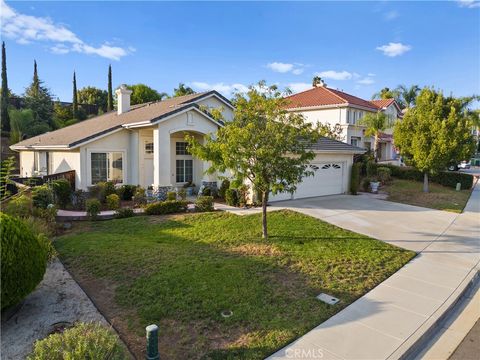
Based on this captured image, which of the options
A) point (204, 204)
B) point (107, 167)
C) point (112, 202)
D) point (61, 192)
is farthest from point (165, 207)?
point (107, 167)

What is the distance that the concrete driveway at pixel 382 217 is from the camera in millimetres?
11489

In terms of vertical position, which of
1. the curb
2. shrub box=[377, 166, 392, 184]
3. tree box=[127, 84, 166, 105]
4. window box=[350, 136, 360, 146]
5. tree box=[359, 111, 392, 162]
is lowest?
the curb

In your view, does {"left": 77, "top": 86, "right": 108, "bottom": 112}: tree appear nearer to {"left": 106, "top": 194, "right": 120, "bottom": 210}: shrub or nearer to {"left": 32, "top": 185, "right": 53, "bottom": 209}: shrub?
{"left": 106, "top": 194, "right": 120, "bottom": 210}: shrub

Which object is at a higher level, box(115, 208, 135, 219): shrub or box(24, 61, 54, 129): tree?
box(24, 61, 54, 129): tree

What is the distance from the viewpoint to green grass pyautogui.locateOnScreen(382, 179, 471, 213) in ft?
59.0

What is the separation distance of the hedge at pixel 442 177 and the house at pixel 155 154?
8229 millimetres

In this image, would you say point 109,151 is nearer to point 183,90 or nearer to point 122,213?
point 122,213

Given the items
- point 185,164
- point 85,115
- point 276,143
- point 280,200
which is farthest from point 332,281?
point 85,115

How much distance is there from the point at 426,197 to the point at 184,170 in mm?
14995

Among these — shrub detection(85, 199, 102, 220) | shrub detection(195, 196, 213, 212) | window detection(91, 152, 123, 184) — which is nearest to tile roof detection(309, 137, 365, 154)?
shrub detection(195, 196, 213, 212)

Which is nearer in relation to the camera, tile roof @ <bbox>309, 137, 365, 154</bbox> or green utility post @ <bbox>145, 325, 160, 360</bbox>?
green utility post @ <bbox>145, 325, 160, 360</bbox>

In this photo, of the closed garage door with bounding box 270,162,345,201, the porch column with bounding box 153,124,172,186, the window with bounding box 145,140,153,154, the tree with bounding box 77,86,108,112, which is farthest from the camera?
the tree with bounding box 77,86,108,112

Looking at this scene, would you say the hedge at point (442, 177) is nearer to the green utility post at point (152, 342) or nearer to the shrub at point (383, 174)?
the shrub at point (383, 174)

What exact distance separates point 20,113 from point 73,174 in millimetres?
20804
